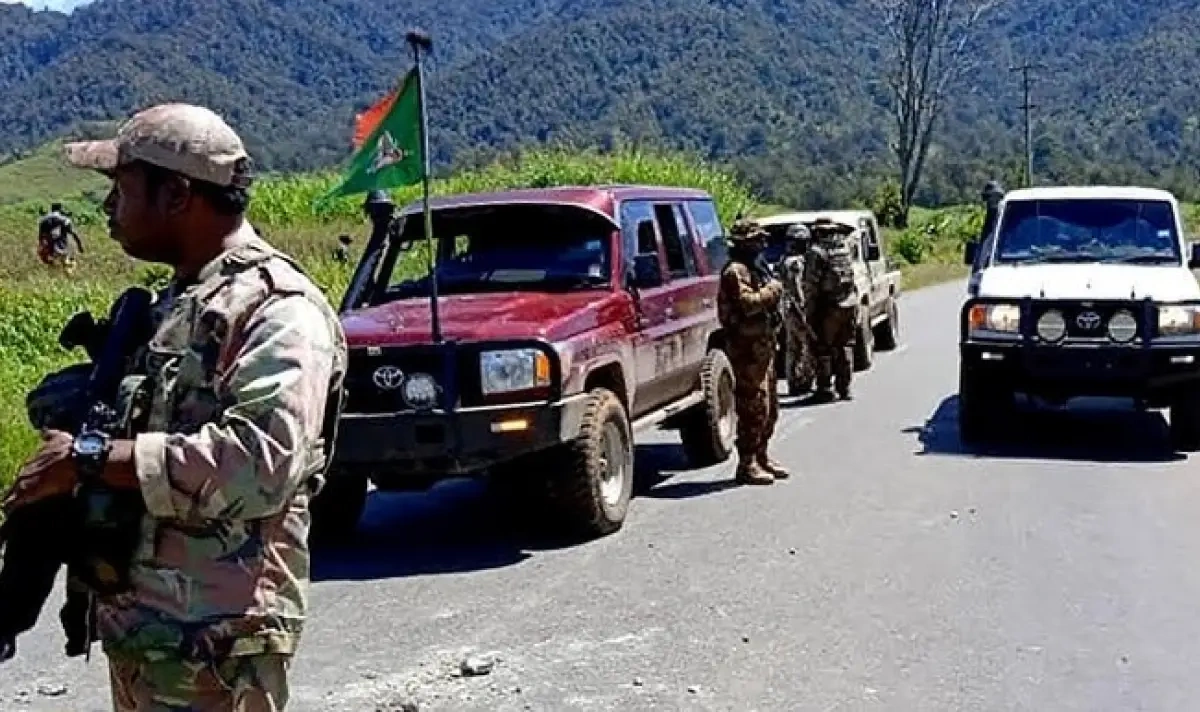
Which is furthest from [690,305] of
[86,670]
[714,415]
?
[86,670]

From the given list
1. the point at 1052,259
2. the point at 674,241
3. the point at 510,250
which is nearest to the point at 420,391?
the point at 510,250

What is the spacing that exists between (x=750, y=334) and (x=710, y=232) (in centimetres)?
156

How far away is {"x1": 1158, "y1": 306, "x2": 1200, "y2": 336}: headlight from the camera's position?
10898 millimetres

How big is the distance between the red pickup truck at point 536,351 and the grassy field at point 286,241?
2.58 m

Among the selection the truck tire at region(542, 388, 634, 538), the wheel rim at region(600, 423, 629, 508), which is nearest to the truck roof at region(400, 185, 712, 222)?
the truck tire at region(542, 388, 634, 538)

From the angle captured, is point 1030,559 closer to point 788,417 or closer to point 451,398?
point 451,398

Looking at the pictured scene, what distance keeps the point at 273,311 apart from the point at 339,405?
1.18ft

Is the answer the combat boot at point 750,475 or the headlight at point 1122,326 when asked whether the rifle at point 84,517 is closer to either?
the combat boot at point 750,475

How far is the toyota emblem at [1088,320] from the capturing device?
432 inches

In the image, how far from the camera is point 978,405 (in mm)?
11492

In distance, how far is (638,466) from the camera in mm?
11344

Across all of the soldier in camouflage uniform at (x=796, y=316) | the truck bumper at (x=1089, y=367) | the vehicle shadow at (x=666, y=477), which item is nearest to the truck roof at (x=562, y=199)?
the vehicle shadow at (x=666, y=477)

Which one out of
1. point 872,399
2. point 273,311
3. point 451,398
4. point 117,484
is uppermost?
point 273,311

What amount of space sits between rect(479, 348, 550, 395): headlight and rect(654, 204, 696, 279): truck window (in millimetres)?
2462
